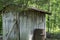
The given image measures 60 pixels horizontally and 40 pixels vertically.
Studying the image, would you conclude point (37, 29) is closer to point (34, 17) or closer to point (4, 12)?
point (34, 17)

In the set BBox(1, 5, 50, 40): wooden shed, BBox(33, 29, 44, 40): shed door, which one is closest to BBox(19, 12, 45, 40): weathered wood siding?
BBox(1, 5, 50, 40): wooden shed

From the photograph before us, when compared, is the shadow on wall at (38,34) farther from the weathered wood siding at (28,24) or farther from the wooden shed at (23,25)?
the weathered wood siding at (28,24)

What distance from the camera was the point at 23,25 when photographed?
1261 centimetres

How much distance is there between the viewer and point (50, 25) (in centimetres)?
2252

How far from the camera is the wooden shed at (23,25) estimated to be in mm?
12383

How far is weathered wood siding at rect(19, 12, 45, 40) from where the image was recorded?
41.2 feet

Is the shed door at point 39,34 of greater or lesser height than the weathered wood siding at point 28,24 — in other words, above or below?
below

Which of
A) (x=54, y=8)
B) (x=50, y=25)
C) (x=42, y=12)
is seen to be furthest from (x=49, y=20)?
(x=42, y=12)

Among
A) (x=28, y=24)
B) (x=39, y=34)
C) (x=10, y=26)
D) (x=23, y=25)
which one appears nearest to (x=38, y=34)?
(x=39, y=34)

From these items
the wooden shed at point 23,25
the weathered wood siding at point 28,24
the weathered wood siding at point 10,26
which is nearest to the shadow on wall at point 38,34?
the wooden shed at point 23,25

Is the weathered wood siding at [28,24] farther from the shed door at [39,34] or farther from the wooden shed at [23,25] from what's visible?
the shed door at [39,34]

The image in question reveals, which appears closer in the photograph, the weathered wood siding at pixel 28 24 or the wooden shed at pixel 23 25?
the wooden shed at pixel 23 25

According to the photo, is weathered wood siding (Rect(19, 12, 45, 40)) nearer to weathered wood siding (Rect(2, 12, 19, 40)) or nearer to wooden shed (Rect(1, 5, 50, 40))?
wooden shed (Rect(1, 5, 50, 40))

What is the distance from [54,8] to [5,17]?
8960mm
